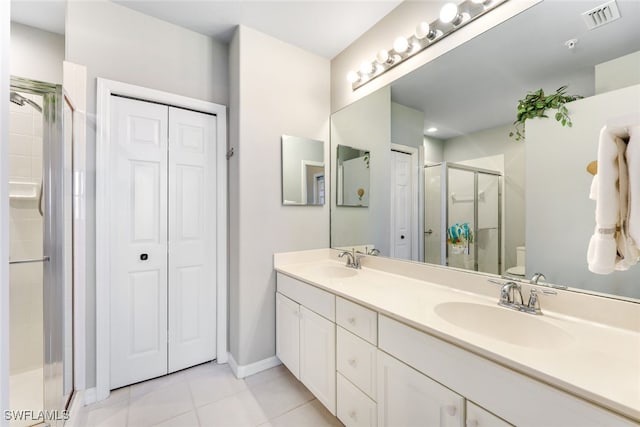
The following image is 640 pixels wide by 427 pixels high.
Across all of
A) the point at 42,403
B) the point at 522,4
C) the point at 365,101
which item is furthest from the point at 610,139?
the point at 42,403

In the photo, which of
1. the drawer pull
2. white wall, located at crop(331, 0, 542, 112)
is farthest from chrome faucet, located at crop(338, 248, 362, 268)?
white wall, located at crop(331, 0, 542, 112)

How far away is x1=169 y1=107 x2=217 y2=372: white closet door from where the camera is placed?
1933mm

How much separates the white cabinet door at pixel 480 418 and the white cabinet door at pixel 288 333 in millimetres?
1082

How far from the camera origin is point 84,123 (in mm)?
1605

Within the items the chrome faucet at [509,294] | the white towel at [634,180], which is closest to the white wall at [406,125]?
the chrome faucet at [509,294]

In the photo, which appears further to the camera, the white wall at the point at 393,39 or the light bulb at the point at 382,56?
the light bulb at the point at 382,56

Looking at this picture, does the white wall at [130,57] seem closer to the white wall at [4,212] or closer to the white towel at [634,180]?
the white wall at [4,212]

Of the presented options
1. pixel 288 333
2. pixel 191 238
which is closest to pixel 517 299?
pixel 288 333

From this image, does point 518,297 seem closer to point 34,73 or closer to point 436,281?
point 436,281

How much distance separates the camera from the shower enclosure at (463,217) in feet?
4.22

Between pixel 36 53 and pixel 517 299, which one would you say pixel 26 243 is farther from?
pixel 517 299

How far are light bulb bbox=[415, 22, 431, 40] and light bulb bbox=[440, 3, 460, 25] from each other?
3.9 inches

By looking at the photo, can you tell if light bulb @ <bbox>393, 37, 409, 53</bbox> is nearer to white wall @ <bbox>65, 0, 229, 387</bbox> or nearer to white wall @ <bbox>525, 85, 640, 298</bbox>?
white wall @ <bbox>525, 85, 640, 298</bbox>

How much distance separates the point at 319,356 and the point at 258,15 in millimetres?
2256
